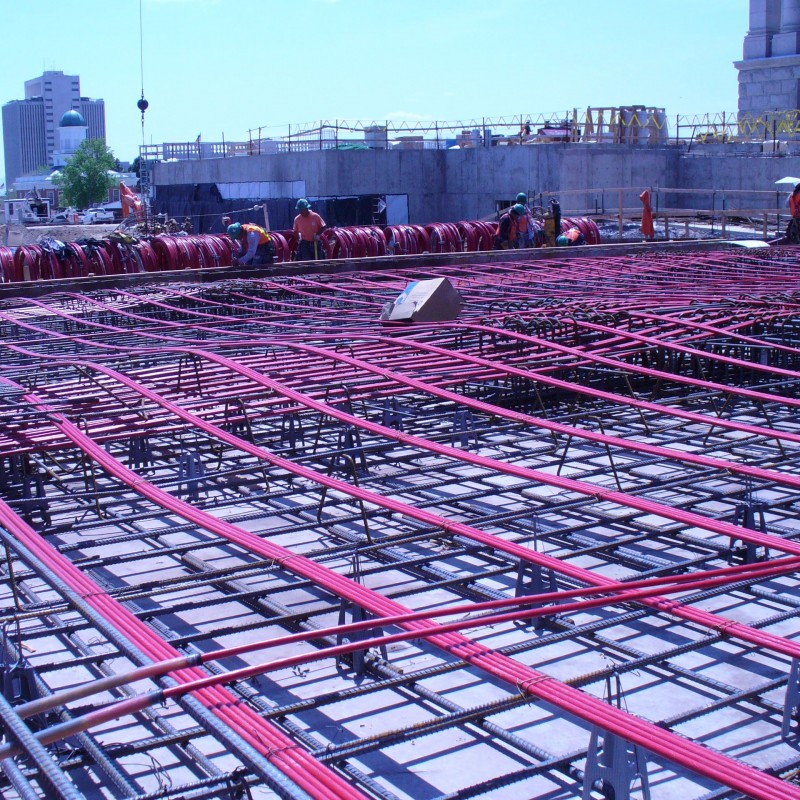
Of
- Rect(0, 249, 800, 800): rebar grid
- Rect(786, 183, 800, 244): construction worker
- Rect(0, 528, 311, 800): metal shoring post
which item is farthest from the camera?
Rect(786, 183, 800, 244): construction worker

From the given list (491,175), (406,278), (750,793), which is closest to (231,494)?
(750,793)

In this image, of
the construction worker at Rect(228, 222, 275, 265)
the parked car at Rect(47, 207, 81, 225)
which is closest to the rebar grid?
the construction worker at Rect(228, 222, 275, 265)

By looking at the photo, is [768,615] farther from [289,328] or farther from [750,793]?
[289,328]

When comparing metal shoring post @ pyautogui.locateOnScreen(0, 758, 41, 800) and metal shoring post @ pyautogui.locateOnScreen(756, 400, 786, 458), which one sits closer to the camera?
metal shoring post @ pyautogui.locateOnScreen(0, 758, 41, 800)

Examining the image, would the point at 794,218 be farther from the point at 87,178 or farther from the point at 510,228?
the point at 87,178

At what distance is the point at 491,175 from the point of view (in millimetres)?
40719

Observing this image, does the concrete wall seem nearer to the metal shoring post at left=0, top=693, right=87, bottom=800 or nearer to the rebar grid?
the rebar grid

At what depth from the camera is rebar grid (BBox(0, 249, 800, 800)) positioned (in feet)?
15.6

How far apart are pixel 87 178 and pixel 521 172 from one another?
339 ft

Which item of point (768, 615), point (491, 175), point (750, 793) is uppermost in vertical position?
point (491, 175)

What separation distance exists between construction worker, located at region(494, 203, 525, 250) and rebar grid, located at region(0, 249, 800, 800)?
7.63 meters

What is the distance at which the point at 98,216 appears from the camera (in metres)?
88.0

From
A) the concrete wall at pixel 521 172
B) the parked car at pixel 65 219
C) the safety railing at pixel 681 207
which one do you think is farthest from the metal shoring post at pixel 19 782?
the parked car at pixel 65 219

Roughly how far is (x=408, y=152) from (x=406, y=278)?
24.7m
